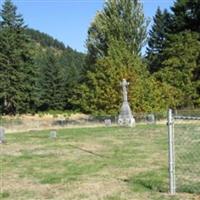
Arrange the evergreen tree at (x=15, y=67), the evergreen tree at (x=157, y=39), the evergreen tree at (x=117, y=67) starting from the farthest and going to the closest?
the evergreen tree at (x=157, y=39)
the evergreen tree at (x=15, y=67)
the evergreen tree at (x=117, y=67)

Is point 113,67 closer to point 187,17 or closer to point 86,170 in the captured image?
point 187,17

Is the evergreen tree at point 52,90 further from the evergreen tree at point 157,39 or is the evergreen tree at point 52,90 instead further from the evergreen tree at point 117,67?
the evergreen tree at point 117,67

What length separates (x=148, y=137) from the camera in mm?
24000

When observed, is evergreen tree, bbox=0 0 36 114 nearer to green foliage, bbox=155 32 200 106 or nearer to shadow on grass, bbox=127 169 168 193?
green foliage, bbox=155 32 200 106

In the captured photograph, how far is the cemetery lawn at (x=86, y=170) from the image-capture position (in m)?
10.00

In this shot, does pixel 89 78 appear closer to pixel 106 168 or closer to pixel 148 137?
pixel 148 137

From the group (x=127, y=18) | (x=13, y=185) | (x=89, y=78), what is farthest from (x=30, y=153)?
(x=127, y=18)

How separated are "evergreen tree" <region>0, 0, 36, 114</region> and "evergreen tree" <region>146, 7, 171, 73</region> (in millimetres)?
15428

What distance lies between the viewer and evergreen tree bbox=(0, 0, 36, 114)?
62781 millimetres

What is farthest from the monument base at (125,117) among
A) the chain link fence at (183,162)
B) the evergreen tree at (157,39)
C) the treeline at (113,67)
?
the evergreen tree at (157,39)

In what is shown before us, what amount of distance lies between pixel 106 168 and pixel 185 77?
139 ft

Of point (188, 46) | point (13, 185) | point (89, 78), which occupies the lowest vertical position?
point (13, 185)

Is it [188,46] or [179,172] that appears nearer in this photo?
[179,172]

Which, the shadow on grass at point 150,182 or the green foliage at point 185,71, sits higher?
the green foliage at point 185,71
